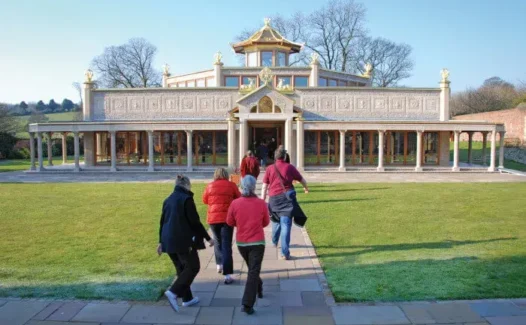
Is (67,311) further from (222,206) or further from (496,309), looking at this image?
(496,309)

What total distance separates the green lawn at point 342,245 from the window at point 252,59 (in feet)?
74.8

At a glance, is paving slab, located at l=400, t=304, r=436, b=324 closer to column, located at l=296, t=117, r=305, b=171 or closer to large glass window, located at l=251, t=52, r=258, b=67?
column, located at l=296, t=117, r=305, b=171

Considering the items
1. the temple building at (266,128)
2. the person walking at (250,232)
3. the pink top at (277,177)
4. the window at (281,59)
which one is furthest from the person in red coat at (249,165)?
the window at (281,59)

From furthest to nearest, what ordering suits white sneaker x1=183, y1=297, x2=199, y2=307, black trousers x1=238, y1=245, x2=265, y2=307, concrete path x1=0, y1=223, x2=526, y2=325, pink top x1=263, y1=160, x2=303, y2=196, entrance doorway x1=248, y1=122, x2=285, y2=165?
entrance doorway x1=248, y1=122, x2=285, y2=165, pink top x1=263, y1=160, x2=303, y2=196, white sneaker x1=183, y1=297, x2=199, y2=307, black trousers x1=238, y1=245, x2=265, y2=307, concrete path x1=0, y1=223, x2=526, y2=325

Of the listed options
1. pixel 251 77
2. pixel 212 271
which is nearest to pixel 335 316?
pixel 212 271

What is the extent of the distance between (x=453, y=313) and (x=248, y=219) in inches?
108

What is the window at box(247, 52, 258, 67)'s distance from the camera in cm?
3647

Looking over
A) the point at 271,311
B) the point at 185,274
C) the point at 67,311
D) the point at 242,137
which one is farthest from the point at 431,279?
the point at 242,137

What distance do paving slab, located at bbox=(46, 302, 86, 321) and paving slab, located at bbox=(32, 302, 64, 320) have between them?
51mm

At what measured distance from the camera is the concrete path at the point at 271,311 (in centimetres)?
514

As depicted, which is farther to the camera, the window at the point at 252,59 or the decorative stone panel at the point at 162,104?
the window at the point at 252,59

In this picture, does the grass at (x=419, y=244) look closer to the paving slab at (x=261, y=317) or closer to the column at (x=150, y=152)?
the paving slab at (x=261, y=317)

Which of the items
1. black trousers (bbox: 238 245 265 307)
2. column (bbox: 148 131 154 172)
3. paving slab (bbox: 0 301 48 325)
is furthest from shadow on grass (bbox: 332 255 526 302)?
column (bbox: 148 131 154 172)

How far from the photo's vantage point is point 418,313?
5324mm
